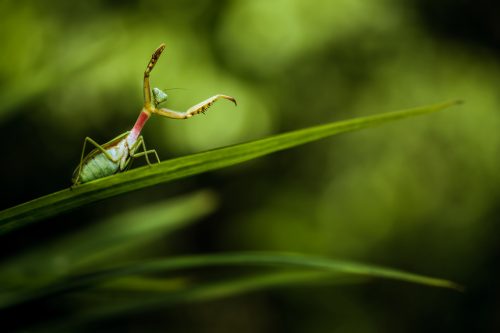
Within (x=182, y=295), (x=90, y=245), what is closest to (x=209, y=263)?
(x=182, y=295)

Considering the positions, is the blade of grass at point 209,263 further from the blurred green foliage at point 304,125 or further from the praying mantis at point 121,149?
the blurred green foliage at point 304,125

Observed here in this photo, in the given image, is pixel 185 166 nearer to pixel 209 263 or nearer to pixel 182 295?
pixel 209 263

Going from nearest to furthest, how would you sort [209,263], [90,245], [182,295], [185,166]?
[185,166], [209,263], [182,295], [90,245]

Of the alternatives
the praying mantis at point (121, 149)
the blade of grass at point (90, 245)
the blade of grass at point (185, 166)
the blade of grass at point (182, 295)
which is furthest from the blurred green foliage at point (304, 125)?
the blade of grass at point (185, 166)

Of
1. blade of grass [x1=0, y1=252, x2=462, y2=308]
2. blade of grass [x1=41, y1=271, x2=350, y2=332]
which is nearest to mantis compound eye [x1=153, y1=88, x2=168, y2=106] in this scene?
blade of grass [x1=0, y1=252, x2=462, y2=308]

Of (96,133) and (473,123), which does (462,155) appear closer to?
(473,123)

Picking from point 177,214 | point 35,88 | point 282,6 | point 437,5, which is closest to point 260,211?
point 282,6

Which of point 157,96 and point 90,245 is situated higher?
point 157,96
